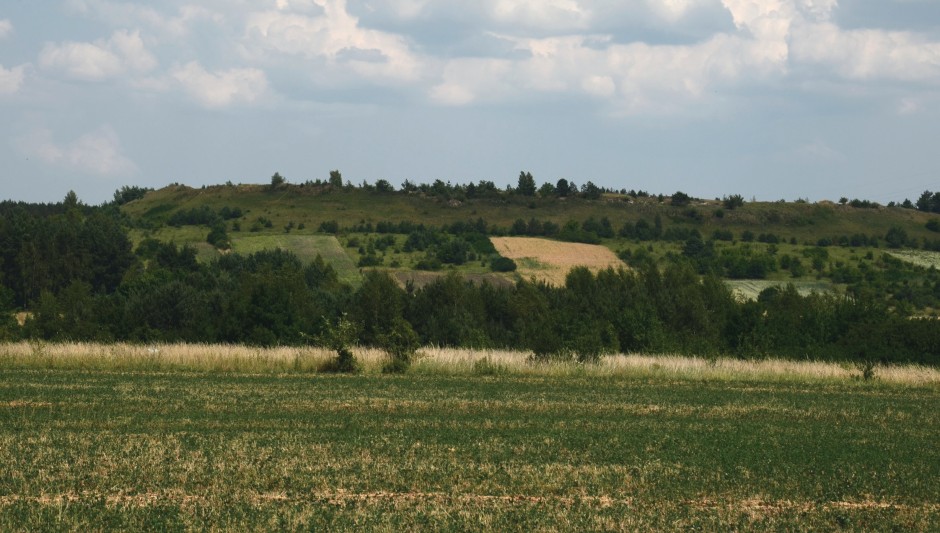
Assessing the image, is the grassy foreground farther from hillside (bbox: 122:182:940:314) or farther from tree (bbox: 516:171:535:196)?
tree (bbox: 516:171:535:196)

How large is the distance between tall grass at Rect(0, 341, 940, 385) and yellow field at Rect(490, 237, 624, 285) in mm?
47719

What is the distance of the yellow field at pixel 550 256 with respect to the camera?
92.6 meters

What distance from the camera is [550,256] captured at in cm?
9931

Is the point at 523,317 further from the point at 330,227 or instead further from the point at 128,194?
the point at 128,194

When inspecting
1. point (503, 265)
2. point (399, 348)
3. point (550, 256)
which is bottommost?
point (399, 348)

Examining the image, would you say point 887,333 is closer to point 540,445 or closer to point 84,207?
point 540,445

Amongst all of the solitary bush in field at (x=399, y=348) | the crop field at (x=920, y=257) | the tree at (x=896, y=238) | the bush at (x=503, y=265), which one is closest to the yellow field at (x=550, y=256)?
the bush at (x=503, y=265)

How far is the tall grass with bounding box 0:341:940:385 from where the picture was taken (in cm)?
3734

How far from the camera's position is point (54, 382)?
3067cm

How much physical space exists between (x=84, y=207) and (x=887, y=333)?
12245 cm

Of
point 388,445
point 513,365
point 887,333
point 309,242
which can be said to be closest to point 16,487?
point 388,445

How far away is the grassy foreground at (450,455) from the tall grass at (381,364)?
379 cm

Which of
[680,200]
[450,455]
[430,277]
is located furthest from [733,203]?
[450,455]

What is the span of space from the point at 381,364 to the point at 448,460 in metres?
20.1
